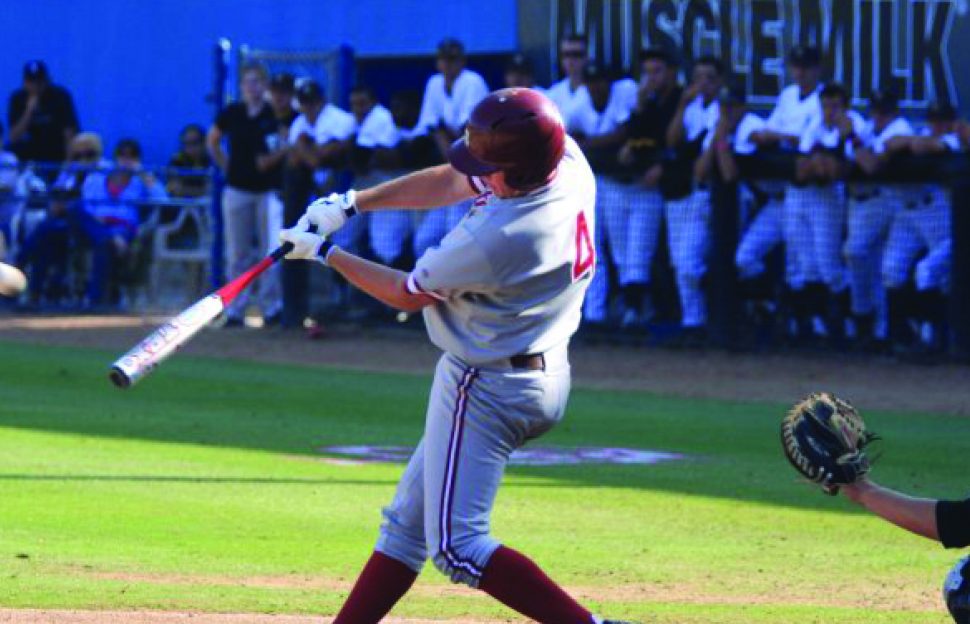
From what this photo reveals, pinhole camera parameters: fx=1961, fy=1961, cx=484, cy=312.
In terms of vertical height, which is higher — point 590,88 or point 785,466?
point 590,88

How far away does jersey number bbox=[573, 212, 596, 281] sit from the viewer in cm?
571

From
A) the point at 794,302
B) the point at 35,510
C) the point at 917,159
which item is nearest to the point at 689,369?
the point at 794,302

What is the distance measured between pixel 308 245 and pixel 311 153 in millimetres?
12177

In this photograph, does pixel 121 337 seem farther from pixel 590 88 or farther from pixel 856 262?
pixel 856 262

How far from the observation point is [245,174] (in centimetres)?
1850

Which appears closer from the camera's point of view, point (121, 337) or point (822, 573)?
point (822, 573)

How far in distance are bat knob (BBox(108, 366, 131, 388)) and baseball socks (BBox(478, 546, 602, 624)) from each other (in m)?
1.15

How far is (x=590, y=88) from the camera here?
16594 millimetres

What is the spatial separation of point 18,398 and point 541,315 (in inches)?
324

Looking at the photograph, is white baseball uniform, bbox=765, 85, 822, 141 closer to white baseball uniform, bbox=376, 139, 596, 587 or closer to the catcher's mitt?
the catcher's mitt

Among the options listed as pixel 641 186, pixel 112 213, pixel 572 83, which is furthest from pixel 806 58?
pixel 112 213

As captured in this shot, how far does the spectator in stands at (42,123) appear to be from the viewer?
21.4 meters

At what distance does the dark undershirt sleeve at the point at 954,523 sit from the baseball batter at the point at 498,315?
3.46 feet

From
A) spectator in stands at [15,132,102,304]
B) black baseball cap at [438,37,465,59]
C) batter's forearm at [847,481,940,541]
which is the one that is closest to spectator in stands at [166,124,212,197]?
spectator in stands at [15,132,102,304]
